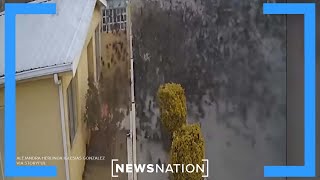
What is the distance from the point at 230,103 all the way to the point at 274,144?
0.49 metres

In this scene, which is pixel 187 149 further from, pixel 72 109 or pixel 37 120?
pixel 37 120

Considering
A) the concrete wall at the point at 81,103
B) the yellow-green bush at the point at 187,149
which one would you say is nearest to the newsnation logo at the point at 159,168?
the yellow-green bush at the point at 187,149

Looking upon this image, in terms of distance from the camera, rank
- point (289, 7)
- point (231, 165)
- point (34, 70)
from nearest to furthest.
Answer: point (34, 70) < point (289, 7) < point (231, 165)

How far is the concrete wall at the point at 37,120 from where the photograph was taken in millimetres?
3426

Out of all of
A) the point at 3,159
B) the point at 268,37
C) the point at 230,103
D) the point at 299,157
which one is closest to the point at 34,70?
the point at 3,159

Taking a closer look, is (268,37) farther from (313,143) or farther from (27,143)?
(27,143)

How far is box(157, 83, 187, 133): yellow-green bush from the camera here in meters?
3.64

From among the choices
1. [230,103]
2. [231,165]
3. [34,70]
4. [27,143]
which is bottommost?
[231,165]

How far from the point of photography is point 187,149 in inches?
140

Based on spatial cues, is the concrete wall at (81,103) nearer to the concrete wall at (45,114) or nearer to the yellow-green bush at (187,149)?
the concrete wall at (45,114)

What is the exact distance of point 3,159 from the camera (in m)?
3.54

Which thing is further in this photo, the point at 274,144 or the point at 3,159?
the point at 274,144

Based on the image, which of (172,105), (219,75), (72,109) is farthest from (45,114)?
(219,75)

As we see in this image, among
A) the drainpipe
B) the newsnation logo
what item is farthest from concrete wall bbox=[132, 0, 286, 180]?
the drainpipe
